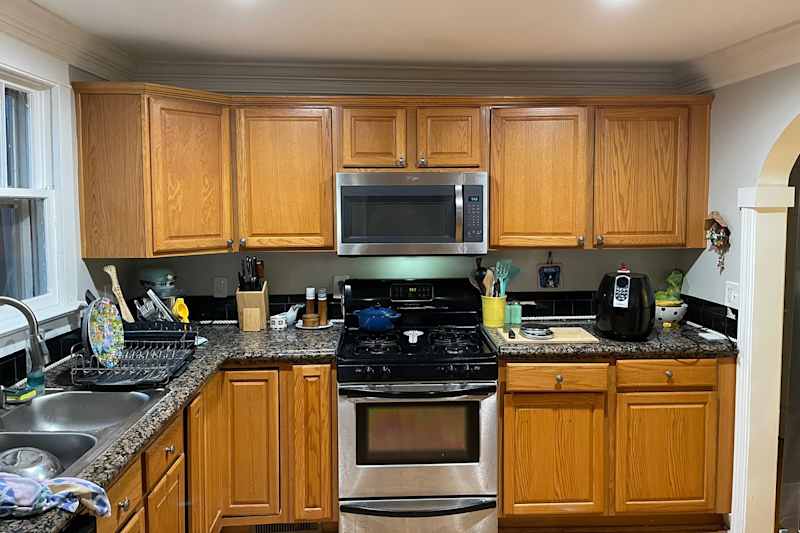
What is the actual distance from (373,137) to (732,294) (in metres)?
1.84

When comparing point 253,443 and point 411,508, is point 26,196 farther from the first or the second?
point 411,508

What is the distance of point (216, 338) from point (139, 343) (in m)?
0.43

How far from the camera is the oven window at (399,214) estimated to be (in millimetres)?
3262

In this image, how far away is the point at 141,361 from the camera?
267 cm

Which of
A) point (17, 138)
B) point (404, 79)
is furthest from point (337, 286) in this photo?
point (17, 138)

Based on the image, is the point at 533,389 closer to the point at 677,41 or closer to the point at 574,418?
the point at 574,418

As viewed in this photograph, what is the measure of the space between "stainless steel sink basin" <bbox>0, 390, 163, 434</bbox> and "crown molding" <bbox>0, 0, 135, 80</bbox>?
129 cm

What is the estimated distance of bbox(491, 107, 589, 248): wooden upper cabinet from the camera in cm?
332

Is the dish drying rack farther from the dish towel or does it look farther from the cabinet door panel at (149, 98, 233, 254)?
the dish towel

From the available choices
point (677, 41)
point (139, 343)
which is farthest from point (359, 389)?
point (677, 41)

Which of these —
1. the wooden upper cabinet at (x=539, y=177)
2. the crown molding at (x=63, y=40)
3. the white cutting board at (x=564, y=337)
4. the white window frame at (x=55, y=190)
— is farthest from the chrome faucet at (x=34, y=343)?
the wooden upper cabinet at (x=539, y=177)

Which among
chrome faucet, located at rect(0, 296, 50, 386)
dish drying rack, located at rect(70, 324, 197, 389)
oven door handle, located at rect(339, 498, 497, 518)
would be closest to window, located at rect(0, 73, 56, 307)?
dish drying rack, located at rect(70, 324, 197, 389)

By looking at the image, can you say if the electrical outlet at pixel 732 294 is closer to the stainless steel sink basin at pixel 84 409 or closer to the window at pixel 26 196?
the stainless steel sink basin at pixel 84 409

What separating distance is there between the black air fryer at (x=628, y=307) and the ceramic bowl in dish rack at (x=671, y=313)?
0.29 meters
